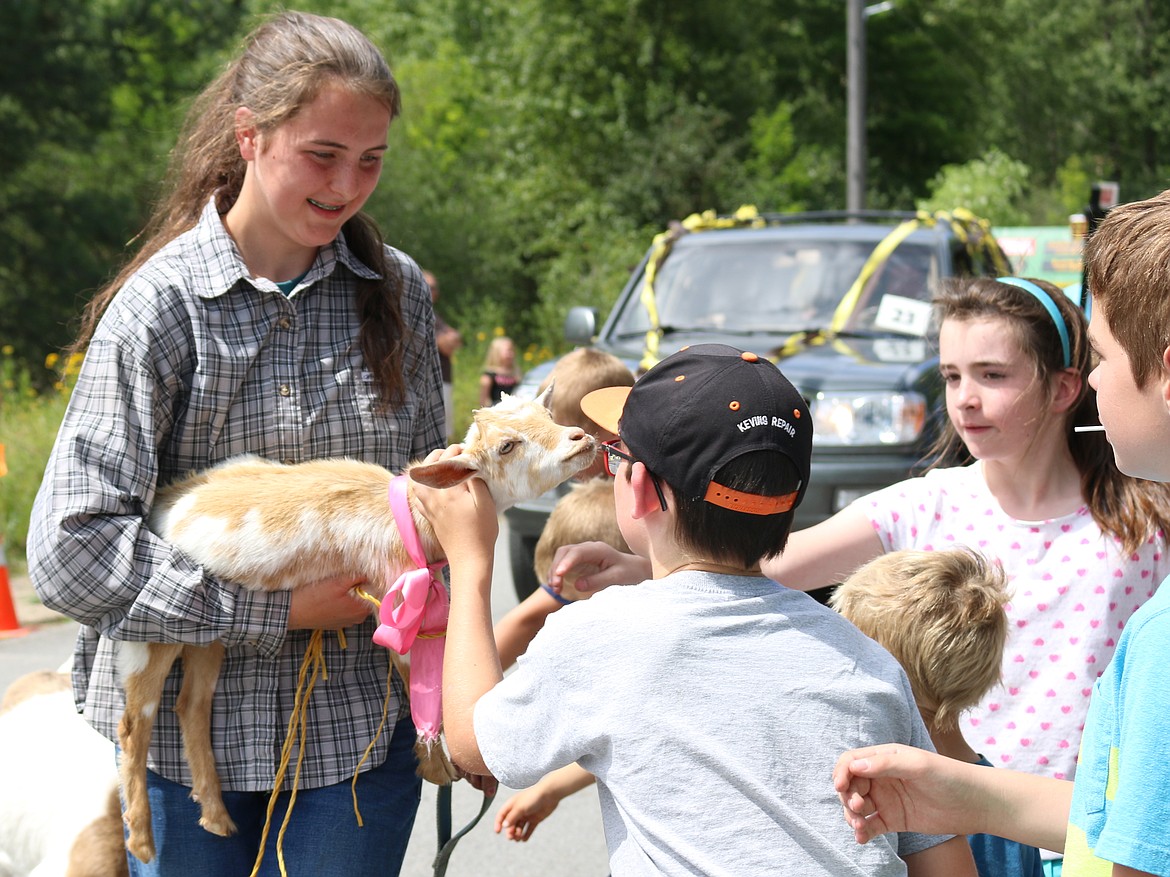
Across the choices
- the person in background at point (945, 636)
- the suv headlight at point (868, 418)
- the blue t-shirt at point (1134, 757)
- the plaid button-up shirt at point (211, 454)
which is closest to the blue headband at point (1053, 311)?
the person in background at point (945, 636)

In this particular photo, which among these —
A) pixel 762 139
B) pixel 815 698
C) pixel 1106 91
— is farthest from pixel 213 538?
pixel 1106 91

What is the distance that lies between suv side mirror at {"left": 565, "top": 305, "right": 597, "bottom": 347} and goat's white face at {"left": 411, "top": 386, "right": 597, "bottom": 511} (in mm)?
5362

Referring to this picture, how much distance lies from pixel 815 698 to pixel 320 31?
157 centimetres

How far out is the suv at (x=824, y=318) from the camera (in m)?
6.47

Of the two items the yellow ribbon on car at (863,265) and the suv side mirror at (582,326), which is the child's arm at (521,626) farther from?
the suv side mirror at (582,326)

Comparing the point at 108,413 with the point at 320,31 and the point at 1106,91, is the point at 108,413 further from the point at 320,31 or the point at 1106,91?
the point at 1106,91

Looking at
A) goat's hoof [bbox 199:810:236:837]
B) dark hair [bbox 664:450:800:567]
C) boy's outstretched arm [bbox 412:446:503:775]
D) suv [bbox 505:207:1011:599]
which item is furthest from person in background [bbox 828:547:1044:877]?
suv [bbox 505:207:1011:599]

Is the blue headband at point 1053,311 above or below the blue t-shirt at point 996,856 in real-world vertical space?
above

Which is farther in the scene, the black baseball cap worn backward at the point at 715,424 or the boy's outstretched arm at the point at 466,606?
the boy's outstretched arm at the point at 466,606

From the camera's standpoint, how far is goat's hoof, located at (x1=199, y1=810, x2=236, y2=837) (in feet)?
7.56

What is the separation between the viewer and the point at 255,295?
238 centimetres

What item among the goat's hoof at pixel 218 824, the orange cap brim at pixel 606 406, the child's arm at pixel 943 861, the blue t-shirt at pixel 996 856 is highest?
the orange cap brim at pixel 606 406

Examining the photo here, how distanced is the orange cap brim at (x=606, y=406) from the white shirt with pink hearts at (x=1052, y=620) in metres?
1.02

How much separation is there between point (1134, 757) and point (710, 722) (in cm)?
54
